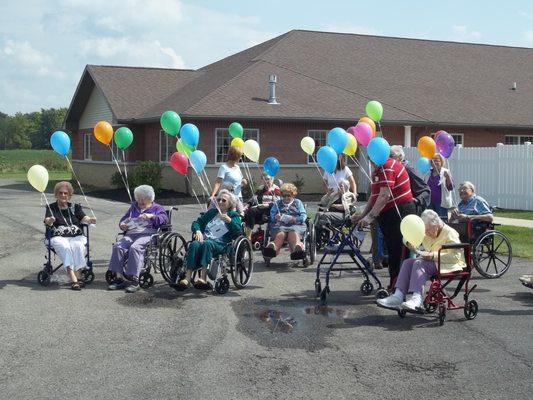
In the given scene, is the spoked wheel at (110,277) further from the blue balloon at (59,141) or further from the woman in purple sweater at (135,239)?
the blue balloon at (59,141)

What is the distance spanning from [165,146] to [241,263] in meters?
20.2

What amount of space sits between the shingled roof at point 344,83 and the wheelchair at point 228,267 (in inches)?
651

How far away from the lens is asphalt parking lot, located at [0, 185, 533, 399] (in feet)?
17.9

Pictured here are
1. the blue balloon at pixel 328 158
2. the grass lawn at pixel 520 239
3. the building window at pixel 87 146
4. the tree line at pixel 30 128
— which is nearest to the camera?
the blue balloon at pixel 328 158

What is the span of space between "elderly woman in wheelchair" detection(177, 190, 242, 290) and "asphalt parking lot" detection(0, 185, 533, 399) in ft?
0.83

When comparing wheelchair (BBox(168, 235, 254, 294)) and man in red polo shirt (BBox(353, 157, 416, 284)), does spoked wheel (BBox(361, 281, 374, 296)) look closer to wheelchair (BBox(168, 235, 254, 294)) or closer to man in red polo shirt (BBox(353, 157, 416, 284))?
man in red polo shirt (BBox(353, 157, 416, 284))

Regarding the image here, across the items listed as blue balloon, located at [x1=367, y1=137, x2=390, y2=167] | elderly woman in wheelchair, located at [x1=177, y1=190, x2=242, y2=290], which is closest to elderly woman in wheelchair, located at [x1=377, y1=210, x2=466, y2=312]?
blue balloon, located at [x1=367, y1=137, x2=390, y2=167]

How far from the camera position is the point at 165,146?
28844 millimetres

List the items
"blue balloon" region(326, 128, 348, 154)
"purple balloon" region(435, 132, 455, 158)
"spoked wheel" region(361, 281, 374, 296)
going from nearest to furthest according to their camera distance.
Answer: "spoked wheel" region(361, 281, 374, 296) < "blue balloon" region(326, 128, 348, 154) < "purple balloon" region(435, 132, 455, 158)

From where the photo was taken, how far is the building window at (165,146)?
28.2 m

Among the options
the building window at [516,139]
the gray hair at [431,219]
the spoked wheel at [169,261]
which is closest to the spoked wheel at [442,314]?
the gray hair at [431,219]

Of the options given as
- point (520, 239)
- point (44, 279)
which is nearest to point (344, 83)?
point (520, 239)

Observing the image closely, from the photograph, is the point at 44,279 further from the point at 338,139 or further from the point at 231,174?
the point at 338,139

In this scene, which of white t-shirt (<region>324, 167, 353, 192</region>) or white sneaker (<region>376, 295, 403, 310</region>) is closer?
white sneaker (<region>376, 295, 403, 310</region>)
